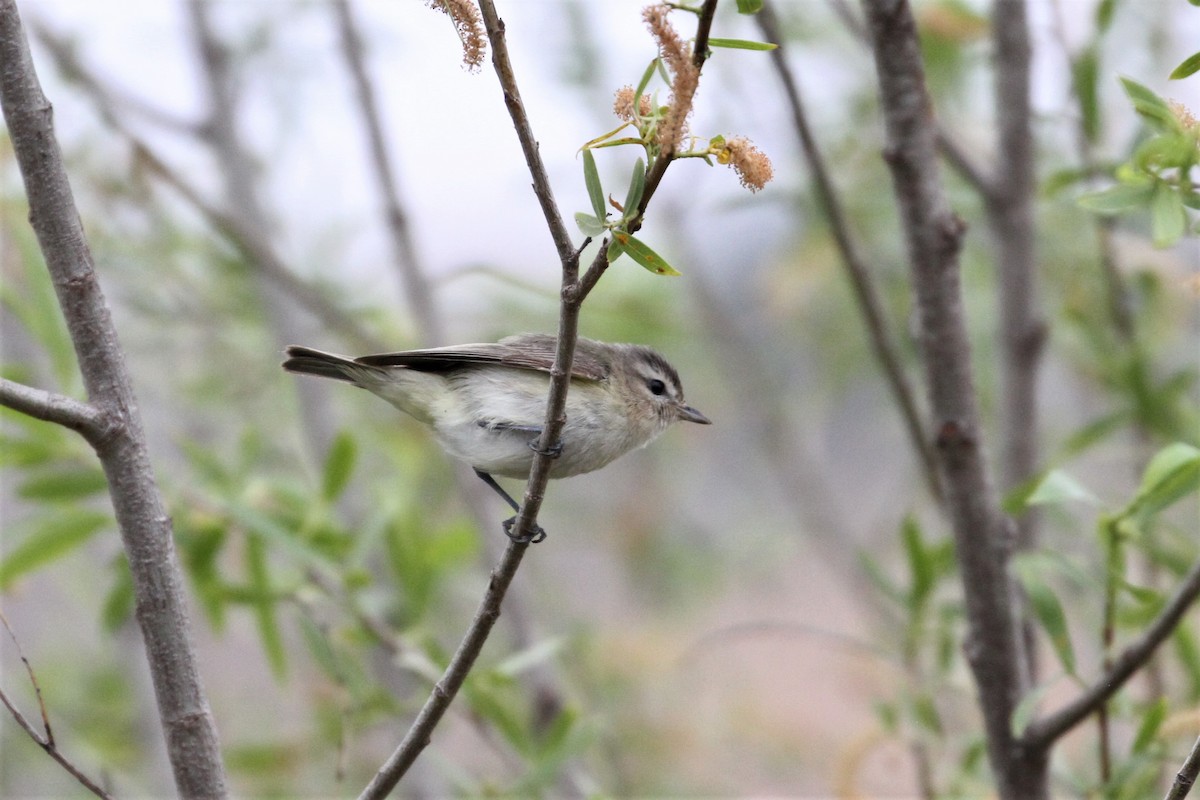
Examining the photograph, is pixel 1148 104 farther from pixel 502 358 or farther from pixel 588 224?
pixel 502 358

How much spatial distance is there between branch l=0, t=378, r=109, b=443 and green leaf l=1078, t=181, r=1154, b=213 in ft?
4.08

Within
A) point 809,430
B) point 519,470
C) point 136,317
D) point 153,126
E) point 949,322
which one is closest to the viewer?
point 949,322

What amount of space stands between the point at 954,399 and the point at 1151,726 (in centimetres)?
67

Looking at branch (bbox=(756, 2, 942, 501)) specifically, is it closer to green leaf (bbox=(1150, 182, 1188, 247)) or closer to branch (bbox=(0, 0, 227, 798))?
green leaf (bbox=(1150, 182, 1188, 247))

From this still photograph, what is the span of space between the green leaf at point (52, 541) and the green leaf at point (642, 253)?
1986 millimetres

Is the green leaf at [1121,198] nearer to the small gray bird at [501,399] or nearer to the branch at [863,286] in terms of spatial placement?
the branch at [863,286]

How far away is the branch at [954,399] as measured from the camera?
2.06 m

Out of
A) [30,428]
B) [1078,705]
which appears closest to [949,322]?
[1078,705]

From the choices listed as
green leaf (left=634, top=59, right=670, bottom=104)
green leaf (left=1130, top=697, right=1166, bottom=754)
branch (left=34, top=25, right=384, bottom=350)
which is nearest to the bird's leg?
branch (left=34, top=25, right=384, bottom=350)

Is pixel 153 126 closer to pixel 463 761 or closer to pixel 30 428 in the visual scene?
pixel 30 428

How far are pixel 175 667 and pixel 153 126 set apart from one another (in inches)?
115

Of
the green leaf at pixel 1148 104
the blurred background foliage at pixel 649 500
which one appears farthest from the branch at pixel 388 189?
the green leaf at pixel 1148 104

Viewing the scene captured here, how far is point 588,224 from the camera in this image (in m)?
1.21

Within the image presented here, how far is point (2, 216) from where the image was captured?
363cm
